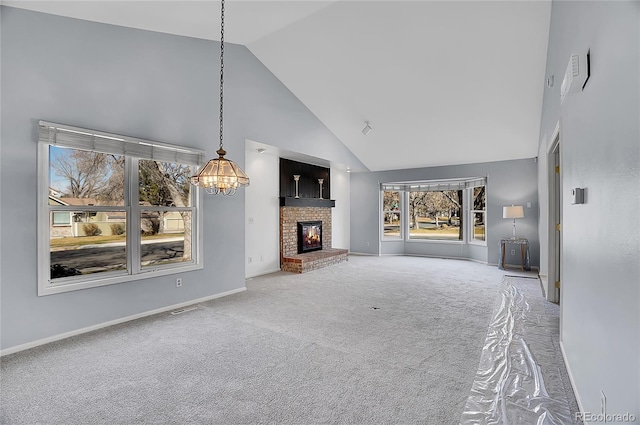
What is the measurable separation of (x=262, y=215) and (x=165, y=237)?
2498 mm

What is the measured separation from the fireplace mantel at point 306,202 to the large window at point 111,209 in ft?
8.65

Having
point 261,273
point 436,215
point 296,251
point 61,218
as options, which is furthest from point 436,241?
point 61,218

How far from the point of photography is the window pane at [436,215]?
8.69 metres

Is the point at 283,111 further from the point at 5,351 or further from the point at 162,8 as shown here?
the point at 5,351

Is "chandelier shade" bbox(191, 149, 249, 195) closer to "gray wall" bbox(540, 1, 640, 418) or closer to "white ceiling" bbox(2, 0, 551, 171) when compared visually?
"white ceiling" bbox(2, 0, 551, 171)

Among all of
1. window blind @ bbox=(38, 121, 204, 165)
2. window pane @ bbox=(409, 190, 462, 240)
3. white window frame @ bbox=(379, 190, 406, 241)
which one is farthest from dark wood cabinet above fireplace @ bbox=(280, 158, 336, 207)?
window blind @ bbox=(38, 121, 204, 165)

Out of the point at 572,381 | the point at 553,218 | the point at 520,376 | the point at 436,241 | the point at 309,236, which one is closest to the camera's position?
the point at 572,381

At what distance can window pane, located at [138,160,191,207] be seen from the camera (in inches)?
158

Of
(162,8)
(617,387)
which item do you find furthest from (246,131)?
(617,387)

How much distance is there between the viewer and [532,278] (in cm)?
600

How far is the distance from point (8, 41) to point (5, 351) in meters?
2.80

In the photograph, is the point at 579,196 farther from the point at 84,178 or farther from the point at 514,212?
the point at 514,212

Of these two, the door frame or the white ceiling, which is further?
the door frame

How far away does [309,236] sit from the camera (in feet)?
25.6
